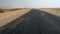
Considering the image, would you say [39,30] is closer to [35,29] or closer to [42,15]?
[35,29]

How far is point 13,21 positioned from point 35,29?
22 centimetres

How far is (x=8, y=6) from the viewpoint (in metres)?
1.26

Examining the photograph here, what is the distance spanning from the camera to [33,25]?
0.82m

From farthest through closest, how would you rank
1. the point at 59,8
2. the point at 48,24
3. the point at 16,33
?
the point at 59,8
the point at 48,24
the point at 16,33

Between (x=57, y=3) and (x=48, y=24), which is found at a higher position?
(x=57, y=3)

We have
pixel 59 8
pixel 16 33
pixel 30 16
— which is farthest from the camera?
pixel 59 8

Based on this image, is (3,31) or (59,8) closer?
(3,31)

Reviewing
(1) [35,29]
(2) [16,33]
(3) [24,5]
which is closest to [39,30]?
(1) [35,29]

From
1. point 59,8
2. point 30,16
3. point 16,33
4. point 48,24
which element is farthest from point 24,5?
point 16,33

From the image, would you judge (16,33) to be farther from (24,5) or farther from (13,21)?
(24,5)

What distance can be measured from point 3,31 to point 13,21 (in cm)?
17

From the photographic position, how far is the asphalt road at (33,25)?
718 millimetres

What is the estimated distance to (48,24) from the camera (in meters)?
0.83

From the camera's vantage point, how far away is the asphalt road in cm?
72
